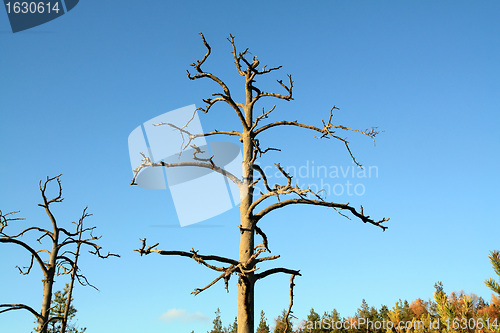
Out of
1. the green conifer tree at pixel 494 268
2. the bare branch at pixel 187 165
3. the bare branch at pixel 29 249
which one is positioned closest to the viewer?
the green conifer tree at pixel 494 268

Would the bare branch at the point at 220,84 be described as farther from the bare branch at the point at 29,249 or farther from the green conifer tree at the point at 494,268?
the bare branch at the point at 29,249

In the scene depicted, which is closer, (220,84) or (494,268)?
(494,268)

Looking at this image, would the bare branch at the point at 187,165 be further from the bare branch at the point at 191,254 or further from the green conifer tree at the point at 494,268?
the green conifer tree at the point at 494,268

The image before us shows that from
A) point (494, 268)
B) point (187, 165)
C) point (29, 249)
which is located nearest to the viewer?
point (494, 268)

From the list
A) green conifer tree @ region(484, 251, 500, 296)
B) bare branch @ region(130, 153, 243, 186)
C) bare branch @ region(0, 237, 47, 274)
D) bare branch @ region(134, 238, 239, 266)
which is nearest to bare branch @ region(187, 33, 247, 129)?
bare branch @ region(130, 153, 243, 186)

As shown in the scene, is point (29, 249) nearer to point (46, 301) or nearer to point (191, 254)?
point (46, 301)

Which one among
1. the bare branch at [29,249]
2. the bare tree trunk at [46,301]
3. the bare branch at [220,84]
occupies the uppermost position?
the bare branch at [220,84]

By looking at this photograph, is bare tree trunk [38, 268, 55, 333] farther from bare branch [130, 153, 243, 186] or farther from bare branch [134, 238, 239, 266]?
bare branch [134, 238, 239, 266]

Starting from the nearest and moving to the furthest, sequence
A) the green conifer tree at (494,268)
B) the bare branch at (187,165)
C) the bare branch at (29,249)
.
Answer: the green conifer tree at (494,268) < the bare branch at (187,165) < the bare branch at (29,249)

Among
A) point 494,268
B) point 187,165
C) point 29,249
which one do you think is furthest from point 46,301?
point 494,268

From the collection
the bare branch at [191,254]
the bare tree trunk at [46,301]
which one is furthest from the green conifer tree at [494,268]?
the bare tree trunk at [46,301]

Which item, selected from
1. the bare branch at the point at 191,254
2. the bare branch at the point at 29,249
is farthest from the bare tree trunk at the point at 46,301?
the bare branch at the point at 191,254

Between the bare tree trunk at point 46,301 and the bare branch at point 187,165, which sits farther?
the bare tree trunk at point 46,301

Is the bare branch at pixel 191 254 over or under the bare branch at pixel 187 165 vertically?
under
